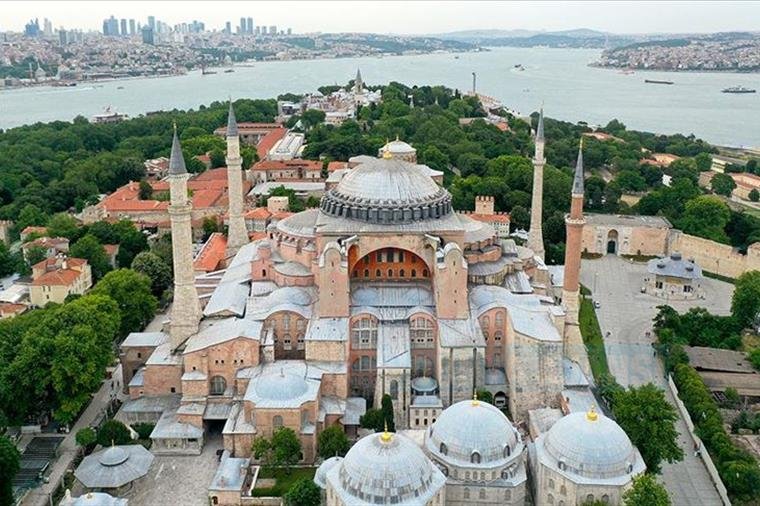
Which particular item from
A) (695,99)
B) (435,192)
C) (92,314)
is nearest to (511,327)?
(435,192)

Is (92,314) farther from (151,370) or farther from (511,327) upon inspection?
(511,327)

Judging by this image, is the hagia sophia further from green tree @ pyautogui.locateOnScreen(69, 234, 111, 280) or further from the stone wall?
the stone wall

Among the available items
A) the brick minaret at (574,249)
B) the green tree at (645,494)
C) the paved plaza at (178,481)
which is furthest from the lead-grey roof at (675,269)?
the paved plaza at (178,481)

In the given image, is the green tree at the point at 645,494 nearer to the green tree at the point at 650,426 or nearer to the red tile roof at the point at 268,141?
the green tree at the point at 650,426

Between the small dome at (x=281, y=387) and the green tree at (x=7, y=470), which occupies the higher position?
the small dome at (x=281, y=387)

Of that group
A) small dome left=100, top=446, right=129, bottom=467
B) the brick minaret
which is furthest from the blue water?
small dome left=100, top=446, right=129, bottom=467

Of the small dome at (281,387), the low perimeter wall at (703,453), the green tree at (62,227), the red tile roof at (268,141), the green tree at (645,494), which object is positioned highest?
the red tile roof at (268,141)
